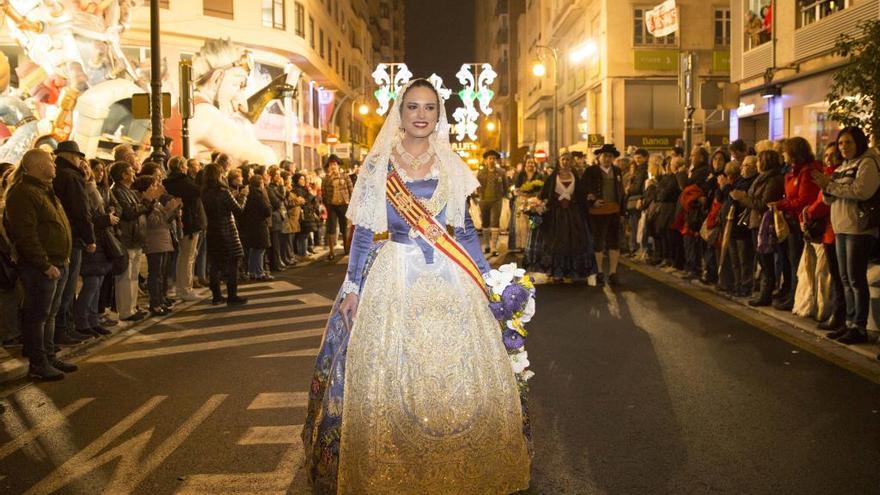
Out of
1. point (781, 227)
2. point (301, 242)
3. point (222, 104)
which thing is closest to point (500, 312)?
point (781, 227)

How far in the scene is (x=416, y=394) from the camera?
12.9 ft

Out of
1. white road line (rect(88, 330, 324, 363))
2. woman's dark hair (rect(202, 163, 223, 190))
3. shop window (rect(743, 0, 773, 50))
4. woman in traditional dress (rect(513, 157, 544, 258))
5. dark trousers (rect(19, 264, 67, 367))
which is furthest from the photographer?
shop window (rect(743, 0, 773, 50))

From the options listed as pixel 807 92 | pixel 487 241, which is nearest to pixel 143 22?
pixel 487 241

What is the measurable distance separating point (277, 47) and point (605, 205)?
29739mm

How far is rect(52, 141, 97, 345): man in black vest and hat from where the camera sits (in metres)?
8.52

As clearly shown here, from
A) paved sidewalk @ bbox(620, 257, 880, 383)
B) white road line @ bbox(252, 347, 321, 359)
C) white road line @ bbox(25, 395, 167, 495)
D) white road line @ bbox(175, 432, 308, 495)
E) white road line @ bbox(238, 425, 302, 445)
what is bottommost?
white road line @ bbox(25, 395, 167, 495)

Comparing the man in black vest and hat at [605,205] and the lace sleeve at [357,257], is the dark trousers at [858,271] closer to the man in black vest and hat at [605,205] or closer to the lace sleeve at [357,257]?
the man in black vest and hat at [605,205]

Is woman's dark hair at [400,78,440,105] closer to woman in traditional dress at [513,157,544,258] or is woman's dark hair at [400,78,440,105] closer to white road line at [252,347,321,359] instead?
white road line at [252,347,321,359]

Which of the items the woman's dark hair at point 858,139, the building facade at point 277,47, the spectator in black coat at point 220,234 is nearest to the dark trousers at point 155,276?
the spectator in black coat at point 220,234

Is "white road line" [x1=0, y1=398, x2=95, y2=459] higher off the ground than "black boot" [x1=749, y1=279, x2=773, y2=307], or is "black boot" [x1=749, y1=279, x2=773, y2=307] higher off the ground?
"black boot" [x1=749, y1=279, x2=773, y2=307]

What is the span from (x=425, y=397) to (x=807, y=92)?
1973 cm

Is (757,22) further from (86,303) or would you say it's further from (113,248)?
(86,303)

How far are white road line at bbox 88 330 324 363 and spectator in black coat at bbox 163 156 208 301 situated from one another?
3.21 meters

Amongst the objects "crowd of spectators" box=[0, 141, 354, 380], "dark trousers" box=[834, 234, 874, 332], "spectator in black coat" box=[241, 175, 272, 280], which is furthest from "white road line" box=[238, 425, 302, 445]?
"spectator in black coat" box=[241, 175, 272, 280]
